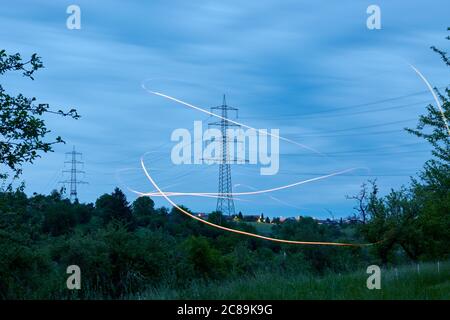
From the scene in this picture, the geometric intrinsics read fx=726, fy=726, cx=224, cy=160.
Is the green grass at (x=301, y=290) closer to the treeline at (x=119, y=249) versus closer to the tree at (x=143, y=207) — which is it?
the treeline at (x=119, y=249)

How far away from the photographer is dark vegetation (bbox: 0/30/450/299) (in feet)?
61.4

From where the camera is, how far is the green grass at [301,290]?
17266 mm

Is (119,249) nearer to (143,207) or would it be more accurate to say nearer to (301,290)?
(301,290)

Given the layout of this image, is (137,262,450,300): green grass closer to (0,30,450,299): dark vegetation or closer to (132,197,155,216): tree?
(0,30,450,299): dark vegetation

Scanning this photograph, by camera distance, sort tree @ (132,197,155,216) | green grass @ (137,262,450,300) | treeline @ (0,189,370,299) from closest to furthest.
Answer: green grass @ (137,262,450,300)
treeline @ (0,189,370,299)
tree @ (132,197,155,216)

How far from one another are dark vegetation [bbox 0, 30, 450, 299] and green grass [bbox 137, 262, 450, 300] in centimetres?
7

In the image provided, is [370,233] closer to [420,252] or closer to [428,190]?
[420,252]

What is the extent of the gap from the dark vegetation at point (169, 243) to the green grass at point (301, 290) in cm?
7

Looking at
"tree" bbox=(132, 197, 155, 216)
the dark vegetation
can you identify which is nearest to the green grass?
the dark vegetation

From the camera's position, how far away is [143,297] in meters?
17.2

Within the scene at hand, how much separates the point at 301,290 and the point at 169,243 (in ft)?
86.2

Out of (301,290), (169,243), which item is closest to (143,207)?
(169,243)
